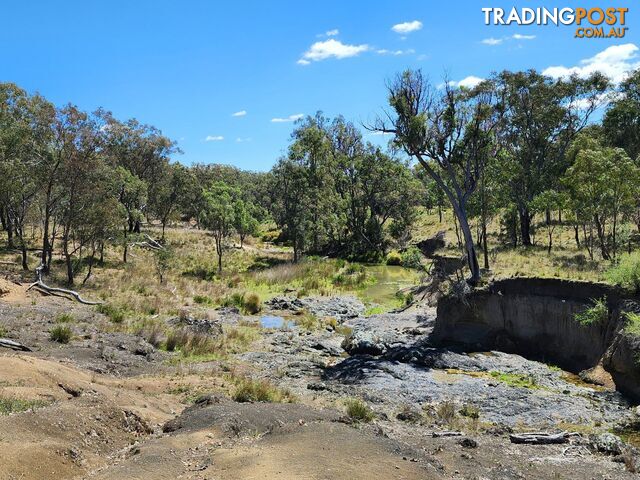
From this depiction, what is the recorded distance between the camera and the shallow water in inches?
1275

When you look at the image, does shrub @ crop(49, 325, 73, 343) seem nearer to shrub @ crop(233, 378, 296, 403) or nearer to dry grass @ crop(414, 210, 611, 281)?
shrub @ crop(233, 378, 296, 403)

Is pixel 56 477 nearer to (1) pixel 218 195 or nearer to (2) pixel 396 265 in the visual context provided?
(1) pixel 218 195

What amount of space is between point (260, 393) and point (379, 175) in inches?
1513

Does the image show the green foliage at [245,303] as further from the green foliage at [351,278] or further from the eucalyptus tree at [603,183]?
the eucalyptus tree at [603,183]

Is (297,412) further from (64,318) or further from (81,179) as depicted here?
(81,179)

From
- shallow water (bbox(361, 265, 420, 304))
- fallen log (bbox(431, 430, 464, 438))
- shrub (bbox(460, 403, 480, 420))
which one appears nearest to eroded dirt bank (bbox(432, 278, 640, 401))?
shrub (bbox(460, 403, 480, 420))

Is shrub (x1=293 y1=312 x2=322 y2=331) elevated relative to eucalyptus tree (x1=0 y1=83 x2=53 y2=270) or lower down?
lower down

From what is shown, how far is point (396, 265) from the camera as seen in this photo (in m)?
46.6

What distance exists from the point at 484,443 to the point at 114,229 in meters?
28.2

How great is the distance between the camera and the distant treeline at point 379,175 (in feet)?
77.5

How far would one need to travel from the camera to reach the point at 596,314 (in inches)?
640

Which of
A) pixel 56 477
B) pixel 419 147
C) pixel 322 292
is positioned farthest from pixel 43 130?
pixel 56 477

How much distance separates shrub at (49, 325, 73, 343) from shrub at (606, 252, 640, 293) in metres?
18.5

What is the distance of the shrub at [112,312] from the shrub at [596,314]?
18.0m
